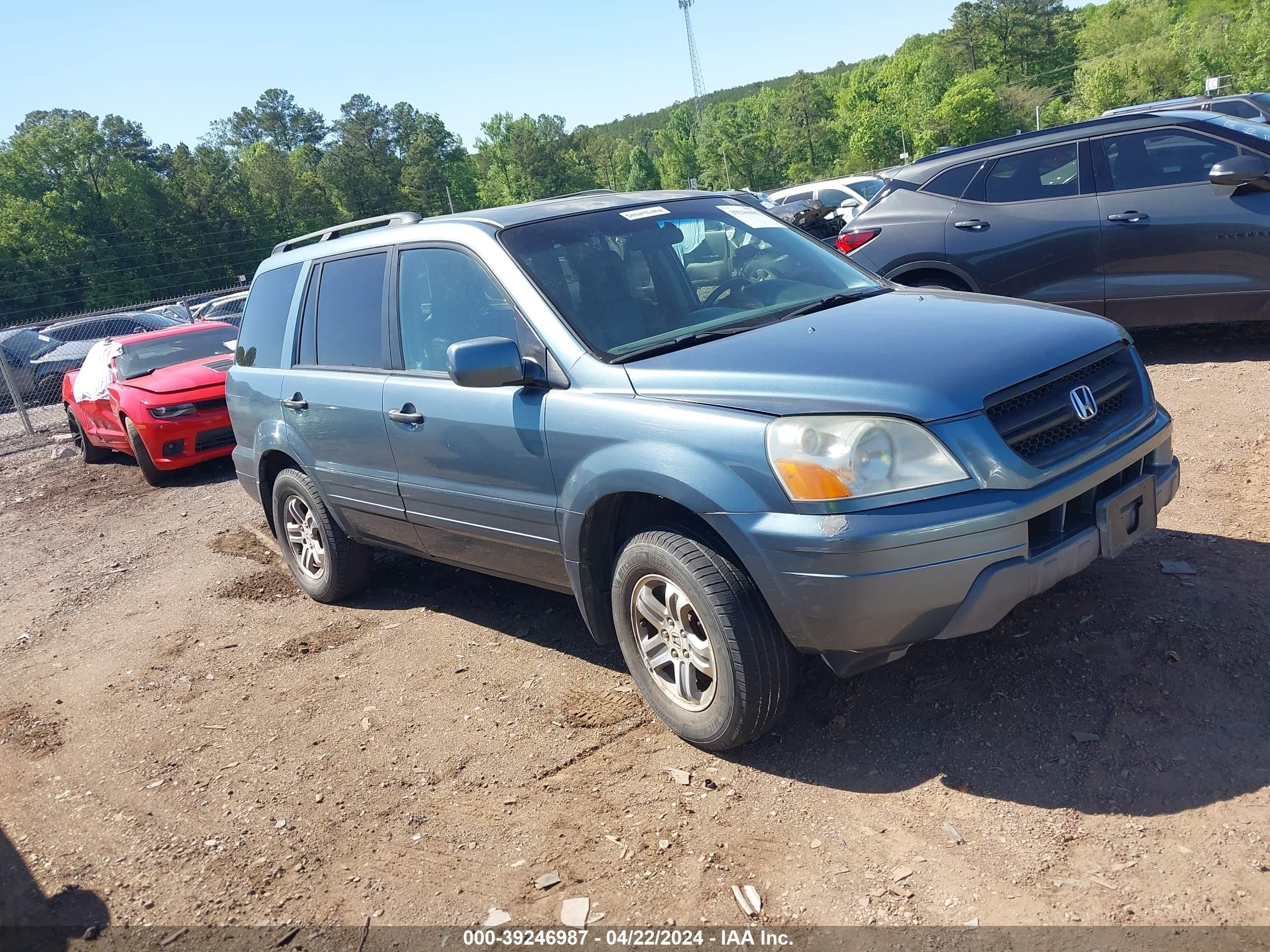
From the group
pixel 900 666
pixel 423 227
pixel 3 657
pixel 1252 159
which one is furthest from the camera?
pixel 1252 159

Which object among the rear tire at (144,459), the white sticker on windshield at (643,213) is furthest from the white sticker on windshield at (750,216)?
the rear tire at (144,459)

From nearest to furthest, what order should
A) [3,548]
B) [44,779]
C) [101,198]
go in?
[44,779] < [3,548] < [101,198]

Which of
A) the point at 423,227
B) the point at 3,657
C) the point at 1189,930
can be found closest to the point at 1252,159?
the point at 423,227

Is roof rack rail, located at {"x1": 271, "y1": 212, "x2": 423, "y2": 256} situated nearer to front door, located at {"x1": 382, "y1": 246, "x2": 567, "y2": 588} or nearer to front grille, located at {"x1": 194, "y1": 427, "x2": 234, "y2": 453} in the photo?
front door, located at {"x1": 382, "y1": 246, "x2": 567, "y2": 588}

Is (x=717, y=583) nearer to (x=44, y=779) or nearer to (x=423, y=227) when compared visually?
(x=423, y=227)

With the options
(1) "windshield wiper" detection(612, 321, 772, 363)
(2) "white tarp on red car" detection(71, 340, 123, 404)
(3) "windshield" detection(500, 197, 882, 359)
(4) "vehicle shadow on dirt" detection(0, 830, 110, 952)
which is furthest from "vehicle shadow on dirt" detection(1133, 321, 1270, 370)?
(2) "white tarp on red car" detection(71, 340, 123, 404)

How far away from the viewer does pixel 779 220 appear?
4887 millimetres

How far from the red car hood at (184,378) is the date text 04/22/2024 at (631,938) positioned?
816cm

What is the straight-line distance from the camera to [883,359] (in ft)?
10.8

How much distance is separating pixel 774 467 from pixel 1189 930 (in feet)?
5.18

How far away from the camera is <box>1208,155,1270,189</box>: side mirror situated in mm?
6660

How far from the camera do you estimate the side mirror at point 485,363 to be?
12.1 ft

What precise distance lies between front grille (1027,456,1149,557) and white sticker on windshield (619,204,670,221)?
7.17 feet

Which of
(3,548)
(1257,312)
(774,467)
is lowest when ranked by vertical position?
(3,548)
